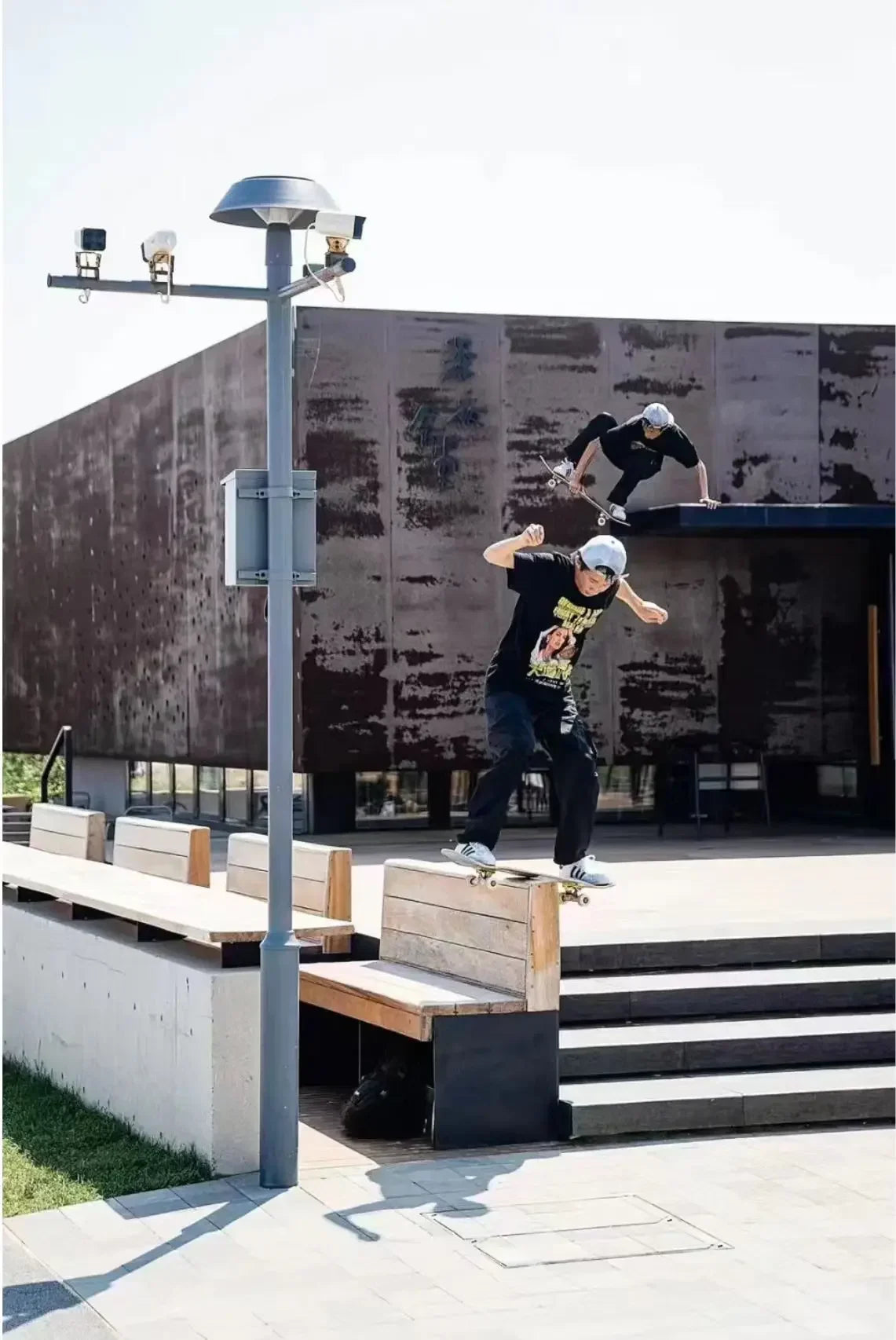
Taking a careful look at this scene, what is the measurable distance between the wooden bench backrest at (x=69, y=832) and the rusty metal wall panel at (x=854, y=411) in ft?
32.2

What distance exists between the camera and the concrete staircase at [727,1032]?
28.2 ft

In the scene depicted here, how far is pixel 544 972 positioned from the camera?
855 cm

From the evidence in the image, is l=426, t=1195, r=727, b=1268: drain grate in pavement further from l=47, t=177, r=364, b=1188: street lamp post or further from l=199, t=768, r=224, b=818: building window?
l=199, t=768, r=224, b=818: building window

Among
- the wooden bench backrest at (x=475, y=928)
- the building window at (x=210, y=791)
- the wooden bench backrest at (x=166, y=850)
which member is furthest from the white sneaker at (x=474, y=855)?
the building window at (x=210, y=791)

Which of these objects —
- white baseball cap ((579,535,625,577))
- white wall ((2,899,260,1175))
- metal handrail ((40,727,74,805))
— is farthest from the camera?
metal handrail ((40,727,74,805))

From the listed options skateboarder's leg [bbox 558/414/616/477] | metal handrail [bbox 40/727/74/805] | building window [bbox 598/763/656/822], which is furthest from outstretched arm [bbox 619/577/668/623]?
metal handrail [bbox 40/727/74/805]

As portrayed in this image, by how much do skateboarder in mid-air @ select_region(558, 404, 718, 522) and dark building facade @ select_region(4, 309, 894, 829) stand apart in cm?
502

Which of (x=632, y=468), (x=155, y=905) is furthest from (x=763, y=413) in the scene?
(x=155, y=905)

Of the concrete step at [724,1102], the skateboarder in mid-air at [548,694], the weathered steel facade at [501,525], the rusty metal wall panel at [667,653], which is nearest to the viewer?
the concrete step at [724,1102]

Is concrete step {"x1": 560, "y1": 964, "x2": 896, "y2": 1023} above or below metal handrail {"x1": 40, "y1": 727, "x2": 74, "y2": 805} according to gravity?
below

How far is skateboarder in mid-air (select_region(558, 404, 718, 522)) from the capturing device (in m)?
11.6

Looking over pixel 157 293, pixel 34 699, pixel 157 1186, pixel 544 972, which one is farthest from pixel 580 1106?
pixel 34 699

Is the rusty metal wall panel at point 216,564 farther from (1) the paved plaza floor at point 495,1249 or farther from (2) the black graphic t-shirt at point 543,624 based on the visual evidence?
(1) the paved plaza floor at point 495,1249

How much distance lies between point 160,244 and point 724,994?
495 centimetres
